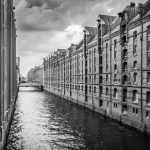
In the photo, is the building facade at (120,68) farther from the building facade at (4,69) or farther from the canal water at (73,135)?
the building facade at (4,69)

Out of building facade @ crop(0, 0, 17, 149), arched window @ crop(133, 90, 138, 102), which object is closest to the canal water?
building facade @ crop(0, 0, 17, 149)

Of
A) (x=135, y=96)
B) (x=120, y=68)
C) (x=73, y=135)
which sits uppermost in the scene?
(x=120, y=68)

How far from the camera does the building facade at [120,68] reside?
1136 inches

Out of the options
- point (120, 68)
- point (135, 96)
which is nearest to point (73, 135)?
point (135, 96)

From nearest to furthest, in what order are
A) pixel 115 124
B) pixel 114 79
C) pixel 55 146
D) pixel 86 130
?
pixel 55 146, pixel 86 130, pixel 115 124, pixel 114 79

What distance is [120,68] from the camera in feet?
115

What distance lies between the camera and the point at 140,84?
29500mm

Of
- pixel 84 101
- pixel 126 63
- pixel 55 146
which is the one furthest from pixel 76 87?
pixel 55 146

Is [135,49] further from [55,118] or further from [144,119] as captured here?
[55,118]

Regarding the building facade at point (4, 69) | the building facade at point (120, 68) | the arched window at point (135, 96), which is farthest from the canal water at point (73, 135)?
the arched window at point (135, 96)

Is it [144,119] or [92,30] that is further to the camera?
[92,30]

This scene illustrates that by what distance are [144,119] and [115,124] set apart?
6053 millimetres

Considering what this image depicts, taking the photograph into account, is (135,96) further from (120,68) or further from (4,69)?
(4,69)

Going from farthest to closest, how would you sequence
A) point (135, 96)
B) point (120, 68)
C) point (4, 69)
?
point (120, 68) < point (135, 96) < point (4, 69)
